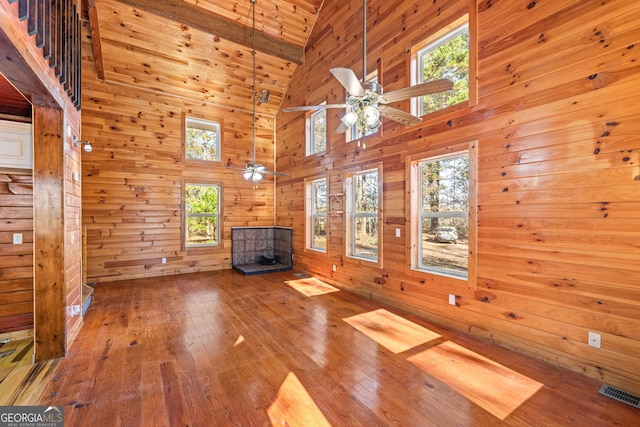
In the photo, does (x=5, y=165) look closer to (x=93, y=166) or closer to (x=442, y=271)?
(x=93, y=166)

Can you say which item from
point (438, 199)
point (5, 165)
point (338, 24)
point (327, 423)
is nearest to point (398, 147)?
point (438, 199)

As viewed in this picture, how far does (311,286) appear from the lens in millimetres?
5324

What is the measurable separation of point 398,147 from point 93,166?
6.06 m

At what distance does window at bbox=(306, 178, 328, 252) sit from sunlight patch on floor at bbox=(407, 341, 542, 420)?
3.46m

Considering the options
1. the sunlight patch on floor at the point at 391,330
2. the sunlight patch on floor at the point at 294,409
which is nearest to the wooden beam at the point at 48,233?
the sunlight patch on floor at the point at 294,409

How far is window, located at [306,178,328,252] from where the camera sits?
6.06 m

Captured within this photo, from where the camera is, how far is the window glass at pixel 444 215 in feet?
11.2

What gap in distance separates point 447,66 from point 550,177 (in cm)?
199

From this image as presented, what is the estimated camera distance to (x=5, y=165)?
2.77 meters

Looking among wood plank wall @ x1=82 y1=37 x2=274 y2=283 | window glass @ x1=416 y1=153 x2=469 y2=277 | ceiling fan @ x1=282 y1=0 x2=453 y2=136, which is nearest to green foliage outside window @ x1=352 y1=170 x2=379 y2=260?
window glass @ x1=416 y1=153 x2=469 y2=277

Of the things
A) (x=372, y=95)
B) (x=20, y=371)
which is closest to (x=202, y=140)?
(x=20, y=371)

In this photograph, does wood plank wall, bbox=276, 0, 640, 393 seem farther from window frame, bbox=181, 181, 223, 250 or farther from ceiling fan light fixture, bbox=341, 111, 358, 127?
window frame, bbox=181, 181, 223, 250

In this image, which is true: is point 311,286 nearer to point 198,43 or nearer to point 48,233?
point 48,233

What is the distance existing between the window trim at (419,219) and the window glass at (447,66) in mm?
641
